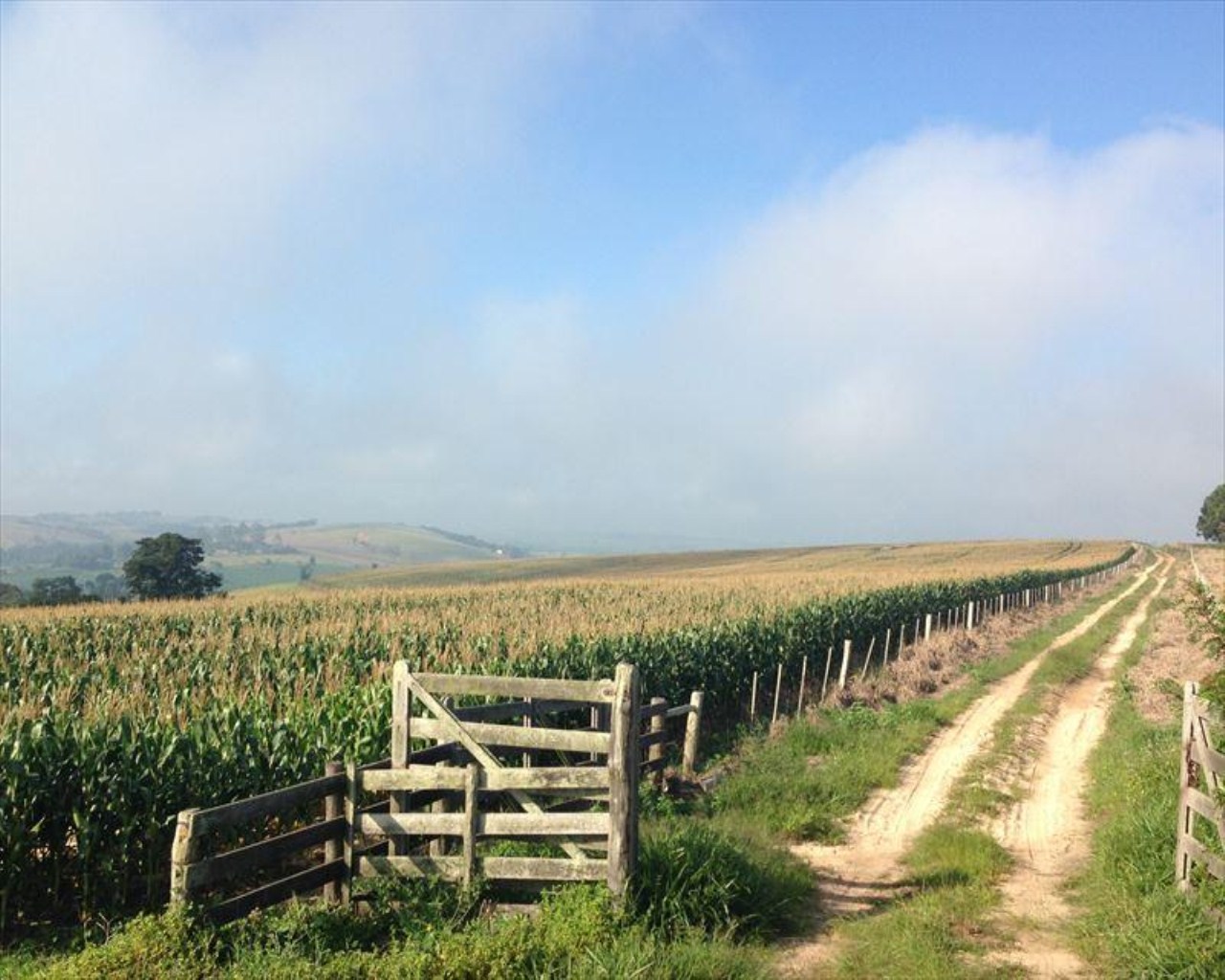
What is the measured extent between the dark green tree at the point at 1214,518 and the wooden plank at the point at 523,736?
147 meters

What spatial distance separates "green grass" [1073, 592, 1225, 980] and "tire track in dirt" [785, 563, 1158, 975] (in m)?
1.79

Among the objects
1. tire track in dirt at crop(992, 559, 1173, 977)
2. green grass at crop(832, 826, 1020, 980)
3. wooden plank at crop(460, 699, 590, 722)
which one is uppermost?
wooden plank at crop(460, 699, 590, 722)

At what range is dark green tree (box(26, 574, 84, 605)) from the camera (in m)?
46.3

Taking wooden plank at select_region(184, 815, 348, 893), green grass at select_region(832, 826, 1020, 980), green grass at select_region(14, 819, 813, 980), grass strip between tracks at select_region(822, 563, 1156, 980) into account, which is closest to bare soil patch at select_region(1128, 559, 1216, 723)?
grass strip between tracks at select_region(822, 563, 1156, 980)

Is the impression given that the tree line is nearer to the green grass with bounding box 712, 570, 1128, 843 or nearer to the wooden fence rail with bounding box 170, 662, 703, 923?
the green grass with bounding box 712, 570, 1128, 843

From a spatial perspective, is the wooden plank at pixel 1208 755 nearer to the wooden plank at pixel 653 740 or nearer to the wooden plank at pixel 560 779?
the wooden plank at pixel 560 779

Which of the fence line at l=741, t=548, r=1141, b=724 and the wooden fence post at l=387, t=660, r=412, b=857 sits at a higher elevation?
the wooden fence post at l=387, t=660, r=412, b=857

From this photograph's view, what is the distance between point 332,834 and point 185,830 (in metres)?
1.44

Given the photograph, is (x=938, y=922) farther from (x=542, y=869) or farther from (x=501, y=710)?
(x=501, y=710)

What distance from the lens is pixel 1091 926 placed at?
27.0 ft

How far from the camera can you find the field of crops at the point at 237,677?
29.4 ft

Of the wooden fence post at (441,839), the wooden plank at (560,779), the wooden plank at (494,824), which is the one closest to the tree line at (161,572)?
the wooden fence post at (441,839)

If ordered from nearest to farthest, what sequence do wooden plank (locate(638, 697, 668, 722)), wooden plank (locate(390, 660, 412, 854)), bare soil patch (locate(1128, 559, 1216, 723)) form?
1. wooden plank (locate(390, 660, 412, 854))
2. wooden plank (locate(638, 697, 668, 722))
3. bare soil patch (locate(1128, 559, 1216, 723))

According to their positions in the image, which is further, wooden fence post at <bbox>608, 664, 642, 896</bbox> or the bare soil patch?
the bare soil patch
